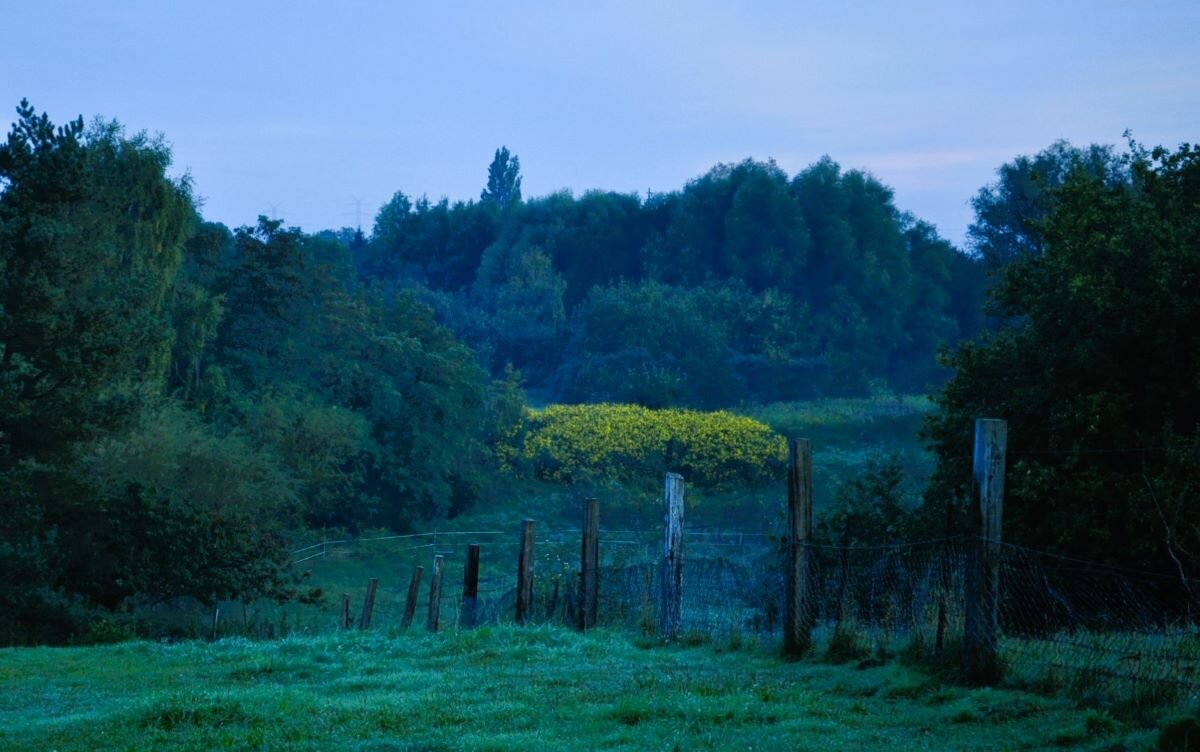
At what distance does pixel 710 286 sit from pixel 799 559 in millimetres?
74396

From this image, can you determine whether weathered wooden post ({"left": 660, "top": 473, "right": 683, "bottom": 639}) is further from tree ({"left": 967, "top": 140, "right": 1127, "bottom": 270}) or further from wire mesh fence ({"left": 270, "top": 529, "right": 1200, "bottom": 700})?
tree ({"left": 967, "top": 140, "right": 1127, "bottom": 270})

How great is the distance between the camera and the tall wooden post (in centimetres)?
1318

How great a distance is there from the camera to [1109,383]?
59.9ft

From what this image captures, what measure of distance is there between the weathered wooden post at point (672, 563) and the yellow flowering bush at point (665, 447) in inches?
1863

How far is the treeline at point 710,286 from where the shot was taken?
79562 mm

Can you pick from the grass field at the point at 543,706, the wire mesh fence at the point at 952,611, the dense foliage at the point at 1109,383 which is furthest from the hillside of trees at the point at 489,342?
the grass field at the point at 543,706

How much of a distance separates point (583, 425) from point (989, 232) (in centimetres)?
2614

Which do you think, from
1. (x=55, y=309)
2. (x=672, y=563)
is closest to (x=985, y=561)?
(x=672, y=563)

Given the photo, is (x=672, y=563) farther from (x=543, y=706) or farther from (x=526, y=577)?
(x=543, y=706)

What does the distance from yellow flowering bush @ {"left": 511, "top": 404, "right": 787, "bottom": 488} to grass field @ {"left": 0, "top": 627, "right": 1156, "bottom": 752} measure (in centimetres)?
4865

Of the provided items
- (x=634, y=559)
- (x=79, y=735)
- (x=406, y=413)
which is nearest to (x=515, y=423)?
(x=406, y=413)

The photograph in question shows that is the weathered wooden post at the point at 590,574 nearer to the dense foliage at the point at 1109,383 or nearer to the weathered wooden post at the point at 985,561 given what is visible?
the dense foliage at the point at 1109,383

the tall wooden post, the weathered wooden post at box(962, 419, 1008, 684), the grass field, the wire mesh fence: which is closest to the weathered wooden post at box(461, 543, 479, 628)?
the wire mesh fence

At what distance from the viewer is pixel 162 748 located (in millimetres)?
9445
